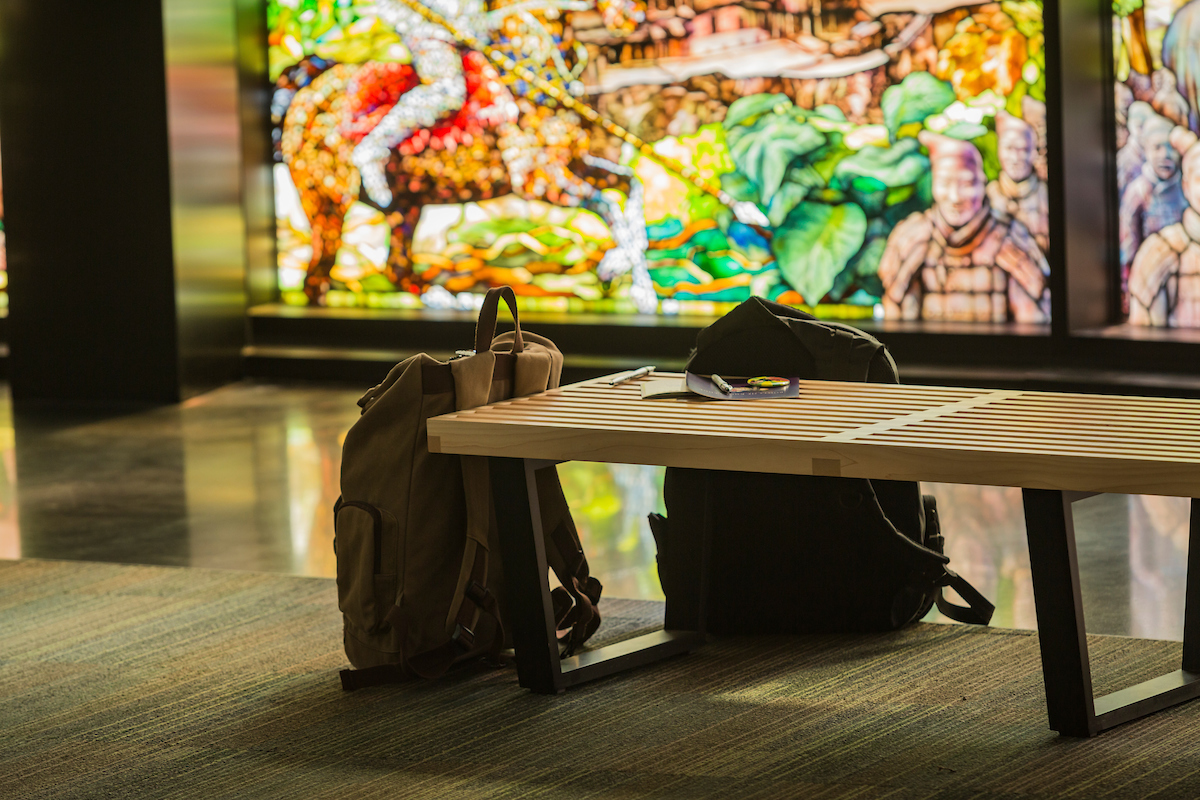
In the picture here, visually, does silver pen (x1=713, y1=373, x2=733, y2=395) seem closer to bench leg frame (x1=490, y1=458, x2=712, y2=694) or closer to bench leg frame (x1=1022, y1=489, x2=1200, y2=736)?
bench leg frame (x1=490, y1=458, x2=712, y2=694)

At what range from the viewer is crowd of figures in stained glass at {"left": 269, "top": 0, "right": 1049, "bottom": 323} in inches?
234

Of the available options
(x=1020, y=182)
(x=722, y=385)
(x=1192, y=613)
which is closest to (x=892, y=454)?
(x=722, y=385)

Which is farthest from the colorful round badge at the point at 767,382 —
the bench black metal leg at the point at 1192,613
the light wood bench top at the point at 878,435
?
the bench black metal leg at the point at 1192,613

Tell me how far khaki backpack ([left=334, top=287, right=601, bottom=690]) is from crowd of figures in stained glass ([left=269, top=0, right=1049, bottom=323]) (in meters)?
3.66

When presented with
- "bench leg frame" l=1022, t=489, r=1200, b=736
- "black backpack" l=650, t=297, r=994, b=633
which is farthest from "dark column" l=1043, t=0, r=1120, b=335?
"bench leg frame" l=1022, t=489, r=1200, b=736

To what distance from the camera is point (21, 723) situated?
2576 mm

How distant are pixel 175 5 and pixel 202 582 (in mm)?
3550

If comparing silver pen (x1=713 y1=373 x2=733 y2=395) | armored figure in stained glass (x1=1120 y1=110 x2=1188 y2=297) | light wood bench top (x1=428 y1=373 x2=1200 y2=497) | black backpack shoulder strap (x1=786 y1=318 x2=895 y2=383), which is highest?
armored figure in stained glass (x1=1120 y1=110 x2=1188 y2=297)

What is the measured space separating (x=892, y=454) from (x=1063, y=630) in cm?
37

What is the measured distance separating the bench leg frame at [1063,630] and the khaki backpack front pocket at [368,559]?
105 cm

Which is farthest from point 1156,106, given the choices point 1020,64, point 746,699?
point 746,699

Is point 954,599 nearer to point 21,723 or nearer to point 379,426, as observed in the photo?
point 379,426

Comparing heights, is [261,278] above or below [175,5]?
below

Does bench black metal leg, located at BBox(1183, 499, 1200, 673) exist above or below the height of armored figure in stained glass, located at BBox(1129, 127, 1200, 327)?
below
